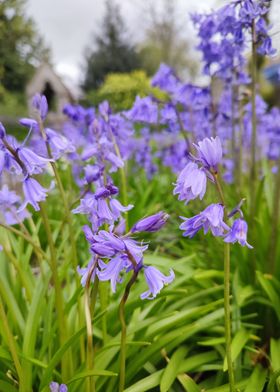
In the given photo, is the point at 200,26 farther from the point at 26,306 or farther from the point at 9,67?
the point at 9,67

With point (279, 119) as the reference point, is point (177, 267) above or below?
below

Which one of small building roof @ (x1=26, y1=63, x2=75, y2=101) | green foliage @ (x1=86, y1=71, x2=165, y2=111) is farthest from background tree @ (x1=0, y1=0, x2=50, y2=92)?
green foliage @ (x1=86, y1=71, x2=165, y2=111)

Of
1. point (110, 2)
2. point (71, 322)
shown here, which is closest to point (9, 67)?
point (110, 2)

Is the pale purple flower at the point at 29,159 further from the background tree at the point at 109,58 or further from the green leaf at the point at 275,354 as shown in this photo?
the background tree at the point at 109,58

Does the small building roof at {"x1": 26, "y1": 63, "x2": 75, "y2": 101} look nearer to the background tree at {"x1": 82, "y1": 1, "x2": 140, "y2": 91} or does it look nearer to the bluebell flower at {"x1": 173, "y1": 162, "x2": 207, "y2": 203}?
the background tree at {"x1": 82, "y1": 1, "x2": 140, "y2": 91}

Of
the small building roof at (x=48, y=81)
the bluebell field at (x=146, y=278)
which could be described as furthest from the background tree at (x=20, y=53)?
the bluebell field at (x=146, y=278)

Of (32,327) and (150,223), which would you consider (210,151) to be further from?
(32,327)

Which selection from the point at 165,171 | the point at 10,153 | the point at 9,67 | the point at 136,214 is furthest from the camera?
the point at 9,67

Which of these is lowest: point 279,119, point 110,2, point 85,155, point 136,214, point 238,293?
point 238,293
